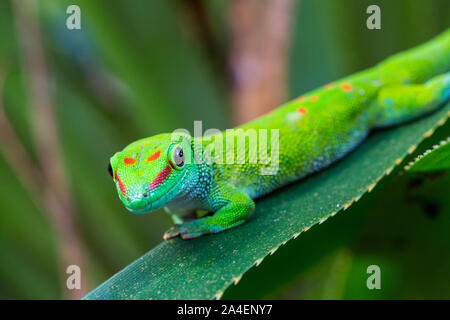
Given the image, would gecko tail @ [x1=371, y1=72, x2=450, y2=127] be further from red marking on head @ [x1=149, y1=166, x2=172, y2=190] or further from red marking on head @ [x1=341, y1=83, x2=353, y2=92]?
red marking on head @ [x1=149, y1=166, x2=172, y2=190]

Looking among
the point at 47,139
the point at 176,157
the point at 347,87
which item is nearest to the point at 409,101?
the point at 347,87

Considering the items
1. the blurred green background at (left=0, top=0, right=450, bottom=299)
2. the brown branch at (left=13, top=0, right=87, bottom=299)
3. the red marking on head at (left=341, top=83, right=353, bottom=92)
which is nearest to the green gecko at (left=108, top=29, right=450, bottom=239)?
the red marking on head at (left=341, top=83, right=353, bottom=92)

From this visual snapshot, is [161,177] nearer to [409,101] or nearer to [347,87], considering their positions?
[347,87]

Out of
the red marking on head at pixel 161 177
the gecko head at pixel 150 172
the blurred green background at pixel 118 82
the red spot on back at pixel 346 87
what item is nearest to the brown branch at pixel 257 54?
the blurred green background at pixel 118 82

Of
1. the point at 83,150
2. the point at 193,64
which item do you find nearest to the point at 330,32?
the point at 193,64
